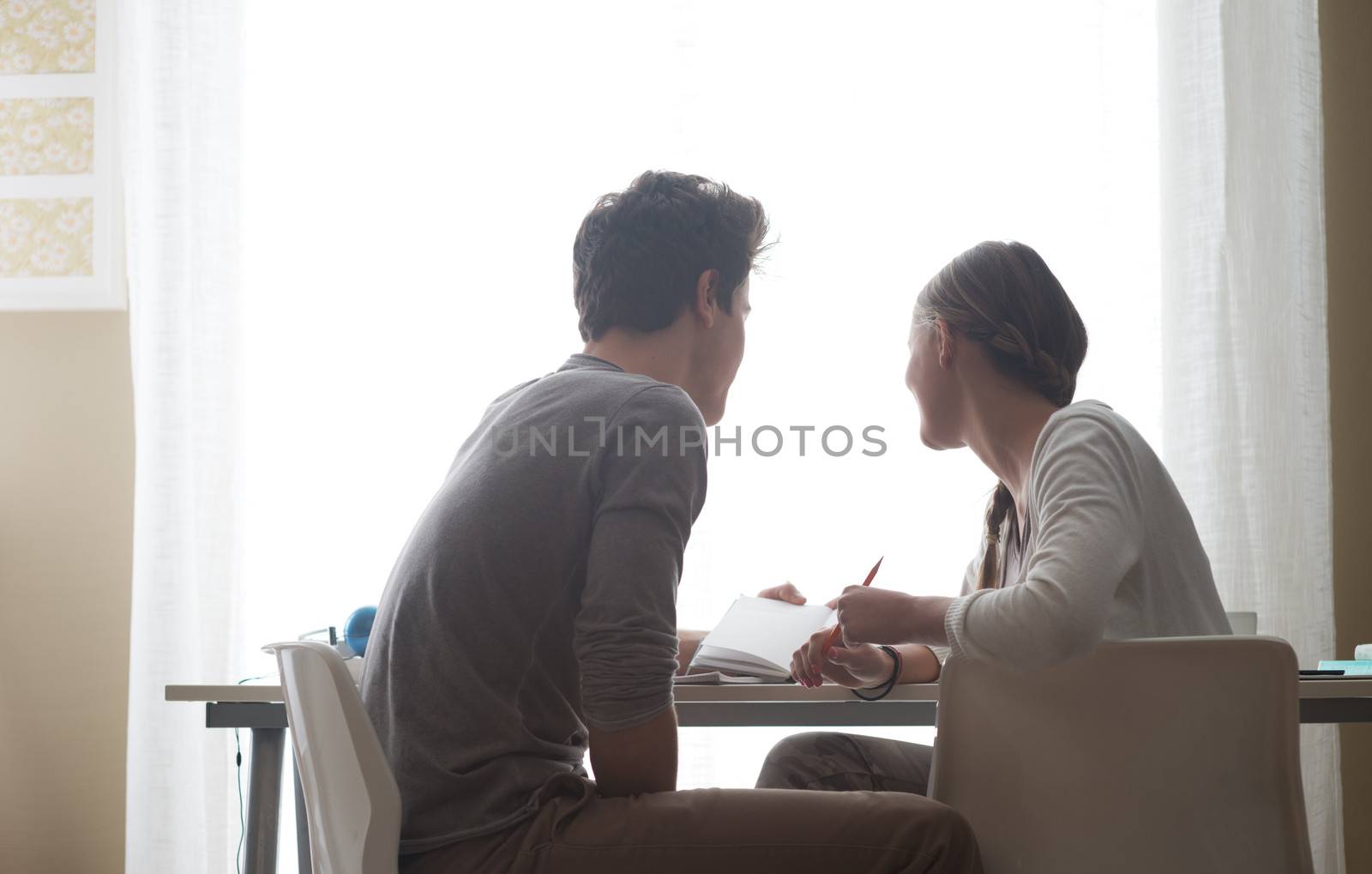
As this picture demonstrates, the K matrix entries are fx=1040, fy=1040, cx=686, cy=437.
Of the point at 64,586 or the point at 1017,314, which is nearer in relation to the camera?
the point at 1017,314

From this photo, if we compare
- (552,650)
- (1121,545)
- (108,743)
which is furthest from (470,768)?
(108,743)

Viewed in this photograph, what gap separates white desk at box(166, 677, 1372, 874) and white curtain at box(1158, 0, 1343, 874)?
3.48ft

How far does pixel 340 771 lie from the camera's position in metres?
0.87

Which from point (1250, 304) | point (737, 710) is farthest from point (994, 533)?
point (1250, 304)

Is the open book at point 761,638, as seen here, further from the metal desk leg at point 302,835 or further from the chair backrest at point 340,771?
the metal desk leg at point 302,835

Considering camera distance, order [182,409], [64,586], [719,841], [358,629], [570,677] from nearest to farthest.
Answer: [719,841], [570,677], [358,629], [182,409], [64,586]

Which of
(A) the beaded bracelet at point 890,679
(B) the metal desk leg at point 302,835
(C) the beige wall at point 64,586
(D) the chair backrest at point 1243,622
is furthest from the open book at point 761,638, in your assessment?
(C) the beige wall at point 64,586

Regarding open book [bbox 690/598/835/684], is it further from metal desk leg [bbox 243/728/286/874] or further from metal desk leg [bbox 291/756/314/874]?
metal desk leg [bbox 291/756/314/874]

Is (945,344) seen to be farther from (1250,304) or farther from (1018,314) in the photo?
(1250,304)

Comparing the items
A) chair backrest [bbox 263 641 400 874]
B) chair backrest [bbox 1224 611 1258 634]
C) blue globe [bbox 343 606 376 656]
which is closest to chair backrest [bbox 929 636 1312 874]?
chair backrest [bbox 263 641 400 874]

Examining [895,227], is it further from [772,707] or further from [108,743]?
[108,743]

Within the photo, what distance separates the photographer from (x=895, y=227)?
241cm

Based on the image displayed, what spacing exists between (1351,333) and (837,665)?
6.24 ft

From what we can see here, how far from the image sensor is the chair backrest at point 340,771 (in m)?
0.85
